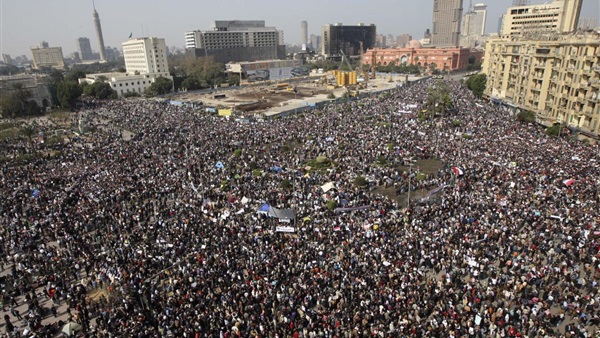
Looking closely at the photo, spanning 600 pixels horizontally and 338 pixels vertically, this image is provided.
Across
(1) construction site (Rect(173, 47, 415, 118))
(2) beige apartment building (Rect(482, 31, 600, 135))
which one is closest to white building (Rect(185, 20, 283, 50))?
(1) construction site (Rect(173, 47, 415, 118))

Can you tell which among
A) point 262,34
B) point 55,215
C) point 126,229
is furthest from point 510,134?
point 262,34

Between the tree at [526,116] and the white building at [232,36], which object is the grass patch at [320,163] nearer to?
the tree at [526,116]

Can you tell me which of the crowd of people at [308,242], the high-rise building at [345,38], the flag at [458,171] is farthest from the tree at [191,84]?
the high-rise building at [345,38]

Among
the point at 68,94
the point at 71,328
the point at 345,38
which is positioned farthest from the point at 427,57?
the point at 71,328

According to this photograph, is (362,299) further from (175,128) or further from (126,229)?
(175,128)

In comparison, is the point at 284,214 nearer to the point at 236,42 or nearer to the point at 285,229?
the point at 285,229

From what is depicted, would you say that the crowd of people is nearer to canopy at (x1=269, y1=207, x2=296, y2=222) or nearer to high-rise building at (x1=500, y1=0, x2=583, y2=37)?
canopy at (x1=269, y1=207, x2=296, y2=222)
